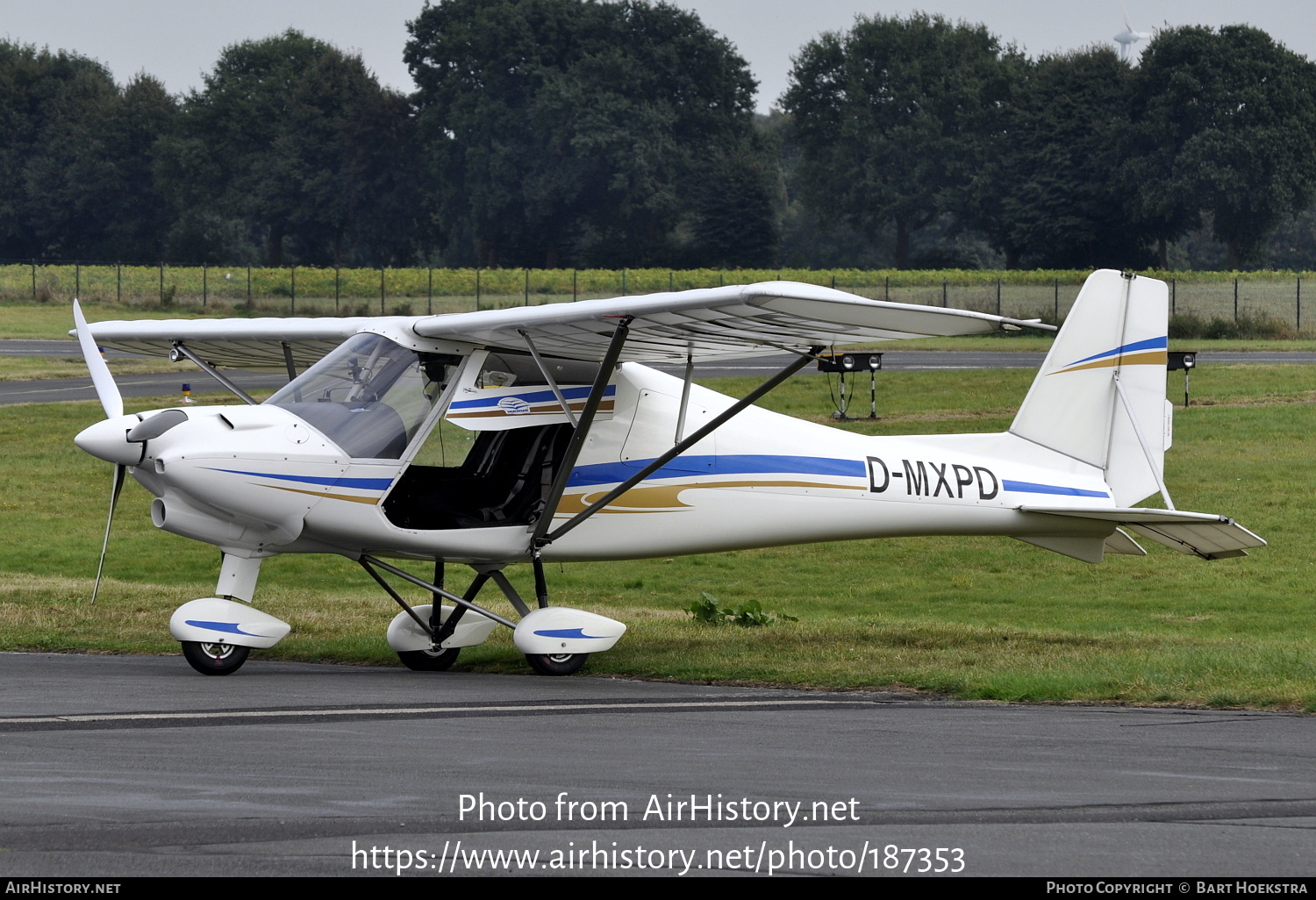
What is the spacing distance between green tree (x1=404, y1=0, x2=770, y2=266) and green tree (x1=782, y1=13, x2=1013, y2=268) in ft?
22.3

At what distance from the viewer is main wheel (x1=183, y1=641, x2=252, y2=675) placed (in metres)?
10.3

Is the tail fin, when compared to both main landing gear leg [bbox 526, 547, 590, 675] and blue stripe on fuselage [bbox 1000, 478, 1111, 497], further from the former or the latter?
main landing gear leg [bbox 526, 547, 590, 675]

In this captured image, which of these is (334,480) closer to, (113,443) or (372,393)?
(372,393)

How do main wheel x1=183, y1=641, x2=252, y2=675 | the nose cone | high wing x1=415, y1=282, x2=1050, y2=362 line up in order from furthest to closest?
main wheel x1=183, y1=641, x2=252, y2=675 < the nose cone < high wing x1=415, y1=282, x2=1050, y2=362

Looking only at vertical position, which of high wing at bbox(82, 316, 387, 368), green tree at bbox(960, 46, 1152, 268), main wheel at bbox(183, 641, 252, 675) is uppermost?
green tree at bbox(960, 46, 1152, 268)

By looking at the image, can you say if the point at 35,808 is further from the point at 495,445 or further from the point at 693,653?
the point at 693,653

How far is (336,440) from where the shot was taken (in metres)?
10.4

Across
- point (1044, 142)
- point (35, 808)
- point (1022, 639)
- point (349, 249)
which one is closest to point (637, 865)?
point (35, 808)

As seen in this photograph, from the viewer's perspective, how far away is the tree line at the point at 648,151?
82.9m

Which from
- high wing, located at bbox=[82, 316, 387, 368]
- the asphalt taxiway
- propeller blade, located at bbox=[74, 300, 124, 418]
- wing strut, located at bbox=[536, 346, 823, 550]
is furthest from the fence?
the asphalt taxiway

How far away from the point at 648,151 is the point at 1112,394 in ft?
263

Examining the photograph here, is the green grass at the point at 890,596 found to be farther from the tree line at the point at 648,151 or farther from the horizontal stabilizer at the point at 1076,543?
the tree line at the point at 648,151

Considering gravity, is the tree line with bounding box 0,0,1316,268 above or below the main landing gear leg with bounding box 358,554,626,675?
above

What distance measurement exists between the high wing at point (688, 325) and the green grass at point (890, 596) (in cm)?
230
